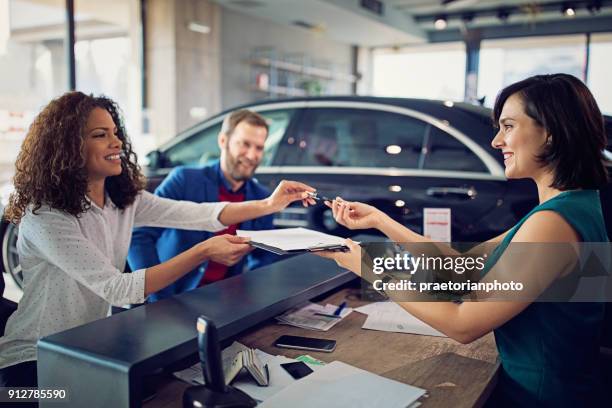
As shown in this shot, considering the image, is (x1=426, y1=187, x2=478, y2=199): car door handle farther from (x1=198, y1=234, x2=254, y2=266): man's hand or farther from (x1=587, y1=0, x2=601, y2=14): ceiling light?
(x1=587, y1=0, x2=601, y2=14): ceiling light

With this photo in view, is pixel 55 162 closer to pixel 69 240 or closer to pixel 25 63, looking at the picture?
pixel 69 240

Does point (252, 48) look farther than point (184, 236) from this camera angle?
Yes

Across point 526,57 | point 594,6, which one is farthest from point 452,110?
point 526,57

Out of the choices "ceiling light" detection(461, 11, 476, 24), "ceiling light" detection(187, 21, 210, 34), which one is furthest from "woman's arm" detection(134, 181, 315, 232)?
"ceiling light" detection(461, 11, 476, 24)

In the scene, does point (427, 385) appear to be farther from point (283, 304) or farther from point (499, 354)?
point (283, 304)

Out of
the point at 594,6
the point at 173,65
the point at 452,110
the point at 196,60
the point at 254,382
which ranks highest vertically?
the point at 594,6

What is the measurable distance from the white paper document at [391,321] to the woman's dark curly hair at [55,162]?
2.98ft

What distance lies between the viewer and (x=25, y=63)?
6.08 m

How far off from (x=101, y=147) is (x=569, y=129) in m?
1.33

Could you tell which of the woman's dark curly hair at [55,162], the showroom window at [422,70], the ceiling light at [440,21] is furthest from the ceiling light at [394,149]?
the showroom window at [422,70]

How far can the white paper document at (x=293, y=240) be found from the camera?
1.48 meters

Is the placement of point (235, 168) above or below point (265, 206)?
above

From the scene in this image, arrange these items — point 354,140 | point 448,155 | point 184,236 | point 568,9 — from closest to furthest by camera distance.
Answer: point 184,236
point 448,155
point 354,140
point 568,9

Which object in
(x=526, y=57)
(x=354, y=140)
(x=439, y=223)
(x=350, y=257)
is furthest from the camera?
(x=526, y=57)
